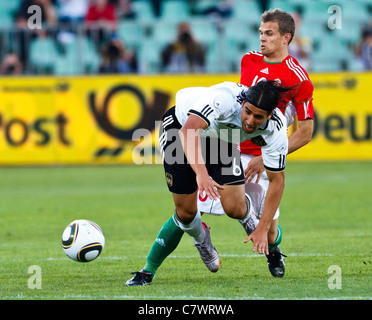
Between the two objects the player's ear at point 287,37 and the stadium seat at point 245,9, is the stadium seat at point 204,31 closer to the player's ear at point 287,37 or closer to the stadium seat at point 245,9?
the stadium seat at point 245,9

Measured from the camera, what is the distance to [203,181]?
230 inches

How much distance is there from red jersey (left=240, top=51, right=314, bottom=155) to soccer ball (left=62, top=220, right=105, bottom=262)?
1961 millimetres

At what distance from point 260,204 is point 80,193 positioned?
21.2 feet

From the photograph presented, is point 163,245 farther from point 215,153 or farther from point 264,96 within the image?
point 264,96

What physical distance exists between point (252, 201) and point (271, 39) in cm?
149

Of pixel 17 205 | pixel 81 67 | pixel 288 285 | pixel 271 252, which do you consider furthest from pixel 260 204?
pixel 81 67

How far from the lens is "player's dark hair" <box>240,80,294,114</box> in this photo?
586 cm

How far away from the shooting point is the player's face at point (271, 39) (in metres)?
7.30

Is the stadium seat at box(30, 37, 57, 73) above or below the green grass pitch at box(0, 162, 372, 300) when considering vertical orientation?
above

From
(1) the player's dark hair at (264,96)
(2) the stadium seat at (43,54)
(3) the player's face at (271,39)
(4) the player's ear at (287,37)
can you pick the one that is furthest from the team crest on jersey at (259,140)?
(2) the stadium seat at (43,54)

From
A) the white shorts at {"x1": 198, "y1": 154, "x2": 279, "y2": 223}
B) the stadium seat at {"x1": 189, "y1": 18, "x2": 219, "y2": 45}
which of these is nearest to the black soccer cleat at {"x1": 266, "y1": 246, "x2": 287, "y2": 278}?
the white shorts at {"x1": 198, "y1": 154, "x2": 279, "y2": 223}

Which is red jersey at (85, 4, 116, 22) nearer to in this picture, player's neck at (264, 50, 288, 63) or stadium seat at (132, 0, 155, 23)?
stadium seat at (132, 0, 155, 23)

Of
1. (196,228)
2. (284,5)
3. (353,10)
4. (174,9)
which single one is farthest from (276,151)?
(353,10)
